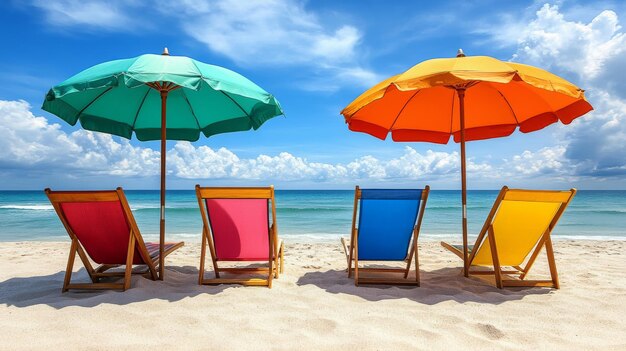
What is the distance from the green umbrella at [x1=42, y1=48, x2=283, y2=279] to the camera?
328 cm

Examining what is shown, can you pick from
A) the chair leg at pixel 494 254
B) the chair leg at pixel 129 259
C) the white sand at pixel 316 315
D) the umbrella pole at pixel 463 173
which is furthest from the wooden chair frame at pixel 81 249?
the chair leg at pixel 494 254

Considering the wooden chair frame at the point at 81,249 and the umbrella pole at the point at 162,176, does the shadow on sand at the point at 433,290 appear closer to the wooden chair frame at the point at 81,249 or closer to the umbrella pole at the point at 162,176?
the umbrella pole at the point at 162,176

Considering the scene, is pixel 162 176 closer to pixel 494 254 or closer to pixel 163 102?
pixel 163 102

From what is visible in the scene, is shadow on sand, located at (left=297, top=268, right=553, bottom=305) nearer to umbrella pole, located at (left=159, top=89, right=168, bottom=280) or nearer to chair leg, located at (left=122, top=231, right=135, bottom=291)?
umbrella pole, located at (left=159, top=89, right=168, bottom=280)

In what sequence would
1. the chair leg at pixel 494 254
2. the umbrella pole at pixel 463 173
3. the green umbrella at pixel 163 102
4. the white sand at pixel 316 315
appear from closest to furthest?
the white sand at pixel 316 315 < the green umbrella at pixel 163 102 < the chair leg at pixel 494 254 < the umbrella pole at pixel 463 173

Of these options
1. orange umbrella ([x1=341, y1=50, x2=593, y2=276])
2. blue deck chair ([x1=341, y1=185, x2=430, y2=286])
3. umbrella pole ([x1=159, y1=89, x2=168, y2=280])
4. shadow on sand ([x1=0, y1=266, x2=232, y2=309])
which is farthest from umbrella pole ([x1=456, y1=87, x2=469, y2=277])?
umbrella pole ([x1=159, y1=89, x2=168, y2=280])

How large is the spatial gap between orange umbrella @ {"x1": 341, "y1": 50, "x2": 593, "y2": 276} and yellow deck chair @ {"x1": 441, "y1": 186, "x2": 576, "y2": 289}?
0.32m

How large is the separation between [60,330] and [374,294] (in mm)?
2380

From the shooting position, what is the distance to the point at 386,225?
12.7 ft

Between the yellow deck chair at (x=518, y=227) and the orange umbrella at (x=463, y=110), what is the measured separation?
12.5 inches

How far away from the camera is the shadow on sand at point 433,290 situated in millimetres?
3338

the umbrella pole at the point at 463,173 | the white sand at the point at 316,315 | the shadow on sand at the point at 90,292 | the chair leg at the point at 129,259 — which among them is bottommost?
the shadow on sand at the point at 90,292

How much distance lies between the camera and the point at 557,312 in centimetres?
298

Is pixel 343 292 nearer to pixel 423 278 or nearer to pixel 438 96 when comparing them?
pixel 423 278
